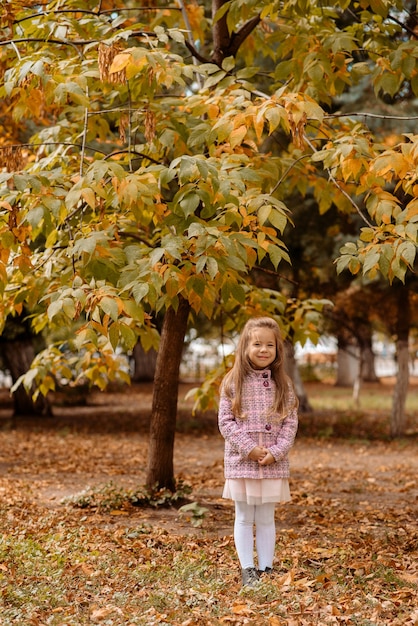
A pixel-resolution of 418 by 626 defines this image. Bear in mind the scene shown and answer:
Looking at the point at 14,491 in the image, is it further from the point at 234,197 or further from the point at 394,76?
the point at 394,76

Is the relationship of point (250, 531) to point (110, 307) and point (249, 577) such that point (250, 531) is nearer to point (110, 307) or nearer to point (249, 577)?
point (249, 577)

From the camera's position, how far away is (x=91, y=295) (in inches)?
160

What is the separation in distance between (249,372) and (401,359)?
8.90 metres

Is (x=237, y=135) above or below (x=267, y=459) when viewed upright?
above

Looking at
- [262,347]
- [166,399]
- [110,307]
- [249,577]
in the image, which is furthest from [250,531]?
[166,399]

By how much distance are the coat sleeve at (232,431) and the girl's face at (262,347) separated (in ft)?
0.97

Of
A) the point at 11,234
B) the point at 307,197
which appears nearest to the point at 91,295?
the point at 11,234

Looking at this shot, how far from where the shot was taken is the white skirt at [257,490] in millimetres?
4465

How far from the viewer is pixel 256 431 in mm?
4480

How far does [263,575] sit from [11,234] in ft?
8.07

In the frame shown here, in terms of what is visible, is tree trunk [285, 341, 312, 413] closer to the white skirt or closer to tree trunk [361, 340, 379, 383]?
the white skirt

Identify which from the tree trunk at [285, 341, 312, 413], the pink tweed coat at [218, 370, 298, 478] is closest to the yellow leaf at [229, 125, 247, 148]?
the pink tweed coat at [218, 370, 298, 478]

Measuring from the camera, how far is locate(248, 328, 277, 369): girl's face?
451 cm

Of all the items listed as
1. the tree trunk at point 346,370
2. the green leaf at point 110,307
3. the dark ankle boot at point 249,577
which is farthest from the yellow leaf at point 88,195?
the tree trunk at point 346,370
